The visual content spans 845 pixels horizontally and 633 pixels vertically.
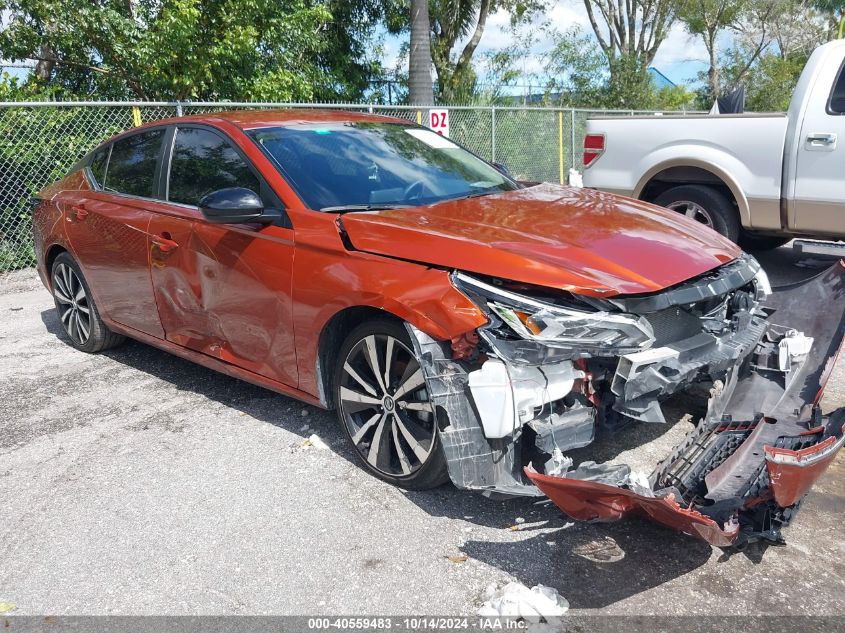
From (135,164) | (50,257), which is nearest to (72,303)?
(50,257)

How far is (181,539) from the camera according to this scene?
3.38 metres

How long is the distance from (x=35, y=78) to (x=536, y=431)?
11.4 metres

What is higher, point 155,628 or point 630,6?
point 630,6

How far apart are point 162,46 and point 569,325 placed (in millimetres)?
10158

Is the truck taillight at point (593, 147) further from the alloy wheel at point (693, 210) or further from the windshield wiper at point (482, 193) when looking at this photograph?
the windshield wiper at point (482, 193)

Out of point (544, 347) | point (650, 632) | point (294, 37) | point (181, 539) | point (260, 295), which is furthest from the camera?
point (294, 37)

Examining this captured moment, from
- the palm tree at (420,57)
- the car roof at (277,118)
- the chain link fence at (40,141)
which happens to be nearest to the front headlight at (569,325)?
the car roof at (277,118)

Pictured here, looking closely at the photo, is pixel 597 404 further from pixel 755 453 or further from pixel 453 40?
pixel 453 40

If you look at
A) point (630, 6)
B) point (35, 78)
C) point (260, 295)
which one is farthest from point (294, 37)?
point (630, 6)

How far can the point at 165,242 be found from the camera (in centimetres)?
461

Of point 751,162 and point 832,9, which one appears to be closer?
point 751,162

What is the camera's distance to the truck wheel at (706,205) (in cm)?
723

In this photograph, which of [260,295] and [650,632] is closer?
[650,632]

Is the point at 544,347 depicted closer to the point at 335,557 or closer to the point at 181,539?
the point at 335,557
